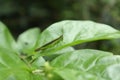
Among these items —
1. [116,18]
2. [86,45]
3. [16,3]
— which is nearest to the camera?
[86,45]

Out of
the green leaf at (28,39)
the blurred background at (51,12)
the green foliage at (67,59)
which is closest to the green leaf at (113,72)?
the green foliage at (67,59)

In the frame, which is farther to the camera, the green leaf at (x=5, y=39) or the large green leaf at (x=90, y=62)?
the green leaf at (x=5, y=39)

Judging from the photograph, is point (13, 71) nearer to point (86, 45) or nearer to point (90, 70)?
point (90, 70)

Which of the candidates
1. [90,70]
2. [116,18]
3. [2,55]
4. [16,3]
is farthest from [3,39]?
[16,3]

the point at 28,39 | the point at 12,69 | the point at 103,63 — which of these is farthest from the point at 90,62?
the point at 28,39

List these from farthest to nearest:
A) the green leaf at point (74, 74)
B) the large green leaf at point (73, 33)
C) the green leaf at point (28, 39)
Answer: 1. the green leaf at point (28, 39)
2. the large green leaf at point (73, 33)
3. the green leaf at point (74, 74)

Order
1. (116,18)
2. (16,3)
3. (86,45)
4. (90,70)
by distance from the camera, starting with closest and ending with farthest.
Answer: (90,70), (86,45), (116,18), (16,3)

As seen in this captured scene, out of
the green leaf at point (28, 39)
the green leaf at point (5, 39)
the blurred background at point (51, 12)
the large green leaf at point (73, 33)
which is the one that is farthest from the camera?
the blurred background at point (51, 12)

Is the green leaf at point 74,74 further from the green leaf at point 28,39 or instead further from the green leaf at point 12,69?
the green leaf at point 28,39
